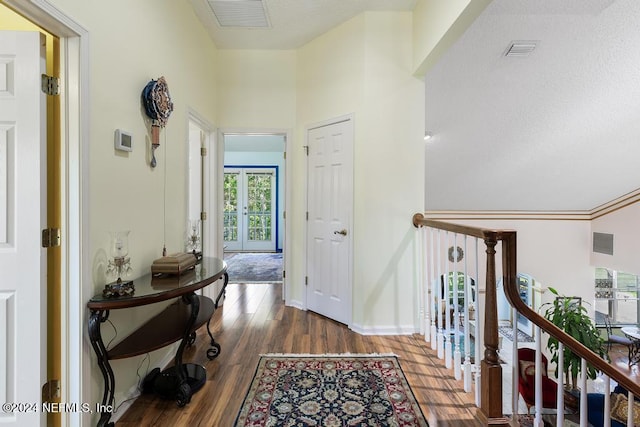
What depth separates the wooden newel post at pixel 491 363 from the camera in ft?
5.28

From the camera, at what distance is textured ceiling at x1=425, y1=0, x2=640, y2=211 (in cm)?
271

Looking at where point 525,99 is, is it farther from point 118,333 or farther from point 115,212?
point 118,333

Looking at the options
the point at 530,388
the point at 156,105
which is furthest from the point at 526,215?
the point at 156,105

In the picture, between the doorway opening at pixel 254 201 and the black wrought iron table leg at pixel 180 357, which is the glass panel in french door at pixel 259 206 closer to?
the doorway opening at pixel 254 201

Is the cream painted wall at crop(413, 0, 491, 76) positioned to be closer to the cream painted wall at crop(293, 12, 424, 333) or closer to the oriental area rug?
the cream painted wall at crop(293, 12, 424, 333)

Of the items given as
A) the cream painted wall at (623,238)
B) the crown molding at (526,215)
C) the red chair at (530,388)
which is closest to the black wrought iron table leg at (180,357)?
the red chair at (530,388)

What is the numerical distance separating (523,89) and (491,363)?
3.14 m

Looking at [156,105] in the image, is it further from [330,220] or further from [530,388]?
[530,388]

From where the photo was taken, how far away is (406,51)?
2.87 metres

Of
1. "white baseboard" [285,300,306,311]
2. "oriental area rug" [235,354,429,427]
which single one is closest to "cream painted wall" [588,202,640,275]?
"oriental area rug" [235,354,429,427]

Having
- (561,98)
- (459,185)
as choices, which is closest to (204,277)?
(561,98)

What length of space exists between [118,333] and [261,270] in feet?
12.5

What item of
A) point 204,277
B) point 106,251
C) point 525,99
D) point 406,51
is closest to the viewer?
point 106,251
